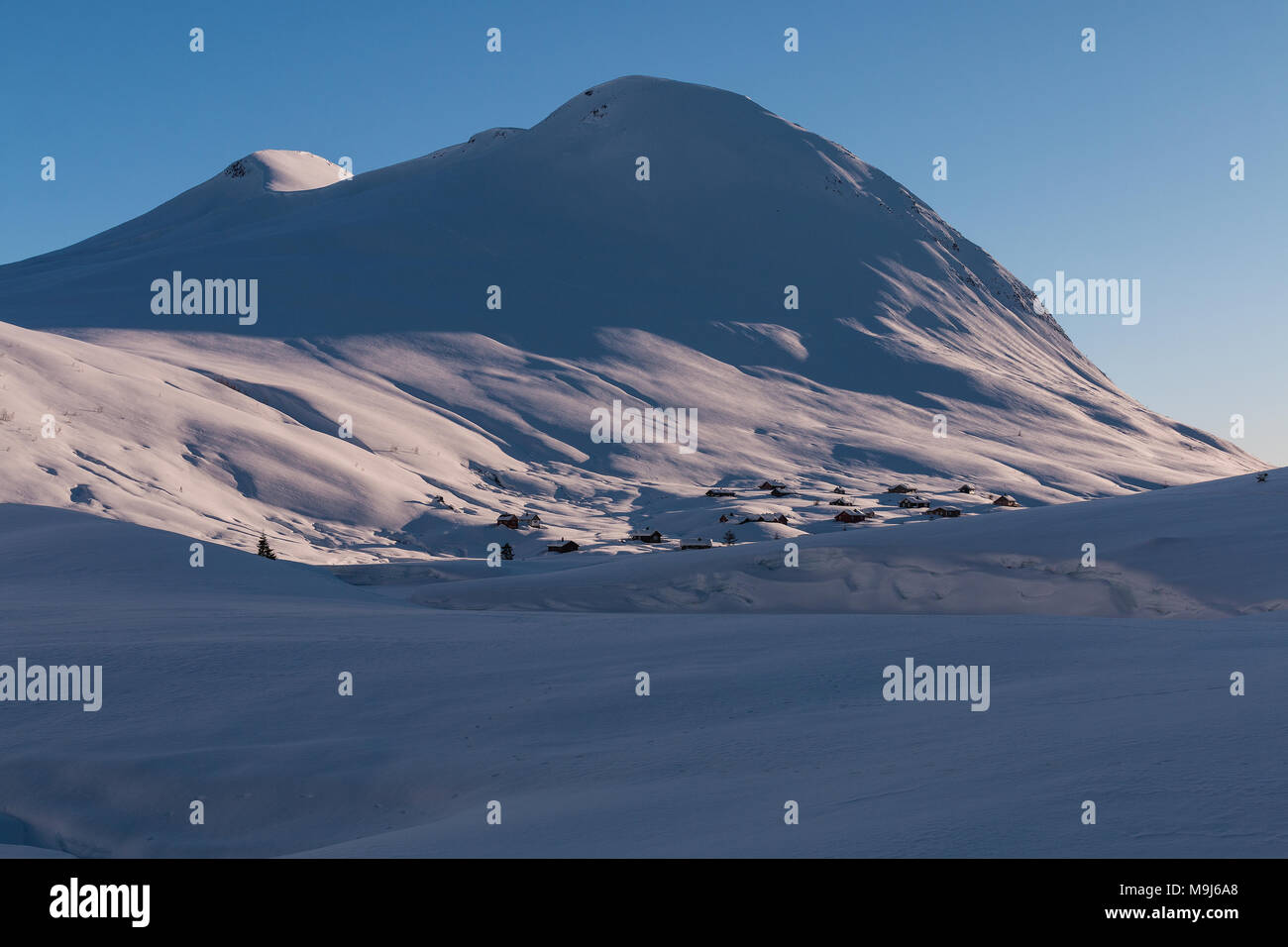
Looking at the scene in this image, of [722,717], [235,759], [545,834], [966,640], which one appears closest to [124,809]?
[235,759]

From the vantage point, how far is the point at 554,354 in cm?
5109

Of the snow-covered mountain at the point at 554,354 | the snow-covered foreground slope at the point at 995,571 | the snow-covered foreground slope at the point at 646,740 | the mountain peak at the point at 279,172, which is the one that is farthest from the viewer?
the mountain peak at the point at 279,172

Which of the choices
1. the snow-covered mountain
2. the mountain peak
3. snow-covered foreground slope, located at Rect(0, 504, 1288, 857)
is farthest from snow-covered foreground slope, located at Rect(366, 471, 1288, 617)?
the mountain peak

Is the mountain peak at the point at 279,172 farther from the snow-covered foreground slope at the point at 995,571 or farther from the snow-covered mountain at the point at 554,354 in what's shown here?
the snow-covered foreground slope at the point at 995,571

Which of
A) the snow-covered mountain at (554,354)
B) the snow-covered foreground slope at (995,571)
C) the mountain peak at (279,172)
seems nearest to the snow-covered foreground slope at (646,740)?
the snow-covered foreground slope at (995,571)

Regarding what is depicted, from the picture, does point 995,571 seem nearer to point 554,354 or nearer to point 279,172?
point 554,354

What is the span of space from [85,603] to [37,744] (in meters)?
4.78

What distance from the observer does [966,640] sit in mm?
7285

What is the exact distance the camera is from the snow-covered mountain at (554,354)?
89.8ft

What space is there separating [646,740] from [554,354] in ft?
153

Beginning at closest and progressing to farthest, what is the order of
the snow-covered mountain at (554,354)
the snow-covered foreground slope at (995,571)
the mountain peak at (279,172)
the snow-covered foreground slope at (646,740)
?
the snow-covered foreground slope at (646,740) → the snow-covered foreground slope at (995,571) → the snow-covered mountain at (554,354) → the mountain peak at (279,172)

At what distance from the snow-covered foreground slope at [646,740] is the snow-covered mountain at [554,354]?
15.3 m

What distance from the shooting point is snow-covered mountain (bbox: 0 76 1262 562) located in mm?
27375

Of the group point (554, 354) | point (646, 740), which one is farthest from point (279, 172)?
point (646, 740)
